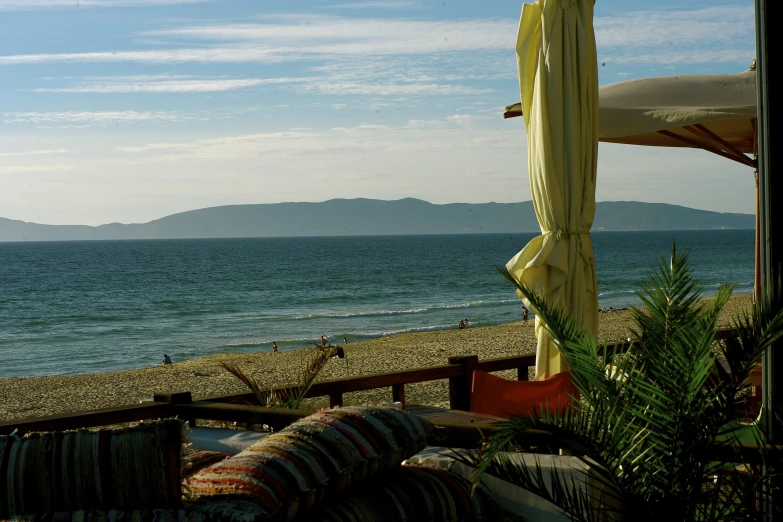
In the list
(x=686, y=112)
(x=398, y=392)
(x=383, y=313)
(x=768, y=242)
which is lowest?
(x=383, y=313)

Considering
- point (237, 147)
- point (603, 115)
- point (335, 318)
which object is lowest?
point (335, 318)

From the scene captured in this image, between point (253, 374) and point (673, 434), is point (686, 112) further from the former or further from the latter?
point (253, 374)

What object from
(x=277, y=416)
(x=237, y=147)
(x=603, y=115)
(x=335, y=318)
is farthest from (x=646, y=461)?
(x=237, y=147)

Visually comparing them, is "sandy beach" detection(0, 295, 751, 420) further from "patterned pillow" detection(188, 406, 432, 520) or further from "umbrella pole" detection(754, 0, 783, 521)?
"umbrella pole" detection(754, 0, 783, 521)

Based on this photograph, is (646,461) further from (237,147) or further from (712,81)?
(237,147)

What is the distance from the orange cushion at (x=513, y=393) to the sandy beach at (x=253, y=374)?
21.7ft

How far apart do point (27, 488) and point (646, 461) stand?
4.49 ft

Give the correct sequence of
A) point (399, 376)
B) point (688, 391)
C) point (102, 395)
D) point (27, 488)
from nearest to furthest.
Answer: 1. point (27, 488)
2. point (688, 391)
3. point (399, 376)
4. point (102, 395)

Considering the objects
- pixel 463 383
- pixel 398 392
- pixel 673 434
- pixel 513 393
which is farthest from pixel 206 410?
pixel 673 434

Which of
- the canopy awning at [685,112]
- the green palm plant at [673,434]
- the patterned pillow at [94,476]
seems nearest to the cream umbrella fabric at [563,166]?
the canopy awning at [685,112]

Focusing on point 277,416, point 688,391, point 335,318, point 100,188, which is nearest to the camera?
point 688,391

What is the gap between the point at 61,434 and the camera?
6.12 feet

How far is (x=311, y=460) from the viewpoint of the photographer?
2.01 m

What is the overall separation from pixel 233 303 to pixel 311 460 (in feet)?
125
